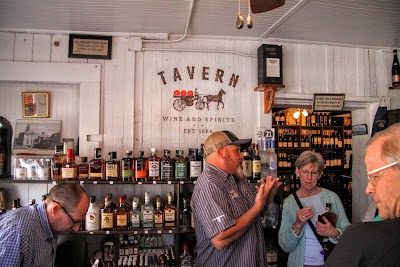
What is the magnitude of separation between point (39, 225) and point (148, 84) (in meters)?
2.17

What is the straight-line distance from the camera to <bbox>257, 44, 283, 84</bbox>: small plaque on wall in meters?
3.62

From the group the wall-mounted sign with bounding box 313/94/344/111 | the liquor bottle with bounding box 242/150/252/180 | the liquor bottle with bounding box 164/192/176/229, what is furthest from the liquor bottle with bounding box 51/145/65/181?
the wall-mounted sign with bounding box 313/94/344/111

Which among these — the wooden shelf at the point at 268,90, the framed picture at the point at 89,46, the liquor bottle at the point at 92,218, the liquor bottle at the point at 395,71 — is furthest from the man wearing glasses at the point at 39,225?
the liquor bottle at the point at 395,71

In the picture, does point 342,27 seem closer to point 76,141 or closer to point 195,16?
point 195,16

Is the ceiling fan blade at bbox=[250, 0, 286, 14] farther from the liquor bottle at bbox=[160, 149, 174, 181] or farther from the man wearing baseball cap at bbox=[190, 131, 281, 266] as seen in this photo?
the liquor bottle at bbox=[160, 149, 174, 181]

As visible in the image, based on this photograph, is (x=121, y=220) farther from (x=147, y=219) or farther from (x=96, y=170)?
(x=96, y=170)

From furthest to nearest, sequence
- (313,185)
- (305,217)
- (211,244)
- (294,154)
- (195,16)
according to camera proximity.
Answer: (294,154) < (195,16) < (313,185) < (305,217) < (211,244)

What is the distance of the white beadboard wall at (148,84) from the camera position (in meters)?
3.54

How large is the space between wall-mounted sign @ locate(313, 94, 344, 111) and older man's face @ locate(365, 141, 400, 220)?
3064 millimetres

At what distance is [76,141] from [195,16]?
1.94 m

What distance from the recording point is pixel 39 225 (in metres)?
1.79

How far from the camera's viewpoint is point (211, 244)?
2.14 m

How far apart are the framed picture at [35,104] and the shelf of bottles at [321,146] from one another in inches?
179

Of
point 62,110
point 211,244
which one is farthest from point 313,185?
point 62,110
